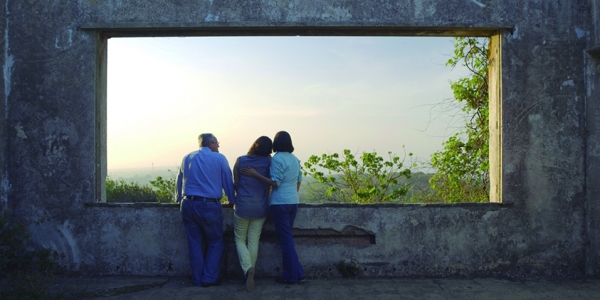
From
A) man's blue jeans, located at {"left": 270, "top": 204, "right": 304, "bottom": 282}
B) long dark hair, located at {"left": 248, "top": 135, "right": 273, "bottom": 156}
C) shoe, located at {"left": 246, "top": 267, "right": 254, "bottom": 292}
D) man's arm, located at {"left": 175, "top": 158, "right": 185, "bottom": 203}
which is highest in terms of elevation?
long dark hair, located at {"left": 248, "top": 135, "right": 273, "bottom": 156}

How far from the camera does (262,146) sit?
557 cm

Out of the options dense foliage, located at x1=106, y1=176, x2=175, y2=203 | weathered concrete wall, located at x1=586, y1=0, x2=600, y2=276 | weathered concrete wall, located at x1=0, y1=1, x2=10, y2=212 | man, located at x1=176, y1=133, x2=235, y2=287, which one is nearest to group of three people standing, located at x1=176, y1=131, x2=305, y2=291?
man, located at x1=176, y1=133, x2=235, y2=287

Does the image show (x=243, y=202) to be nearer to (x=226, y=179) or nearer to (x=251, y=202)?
(x=251, y=202)

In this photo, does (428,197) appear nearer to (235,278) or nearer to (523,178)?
(523,178)

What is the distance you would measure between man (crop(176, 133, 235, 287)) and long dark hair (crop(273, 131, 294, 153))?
0.61 m

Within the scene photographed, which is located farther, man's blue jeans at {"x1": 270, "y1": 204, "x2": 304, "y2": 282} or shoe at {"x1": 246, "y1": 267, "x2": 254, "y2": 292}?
man's blue jeans at {"x1": 270, "y1": 204, "x2": 304, "y2": 282}

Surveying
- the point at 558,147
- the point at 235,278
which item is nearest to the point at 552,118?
the point at 558,147

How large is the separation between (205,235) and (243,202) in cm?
57

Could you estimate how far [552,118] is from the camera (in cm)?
577

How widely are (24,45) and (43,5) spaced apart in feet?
1.69

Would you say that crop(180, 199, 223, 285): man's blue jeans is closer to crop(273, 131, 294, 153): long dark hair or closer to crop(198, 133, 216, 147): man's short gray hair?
crop(198, 133, 216, 147): man's short gray hair

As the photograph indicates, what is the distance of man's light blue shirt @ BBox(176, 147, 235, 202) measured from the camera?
542 cm

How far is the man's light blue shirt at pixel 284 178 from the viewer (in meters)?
5.43

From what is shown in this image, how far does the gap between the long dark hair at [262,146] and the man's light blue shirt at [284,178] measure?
139 millimetres
